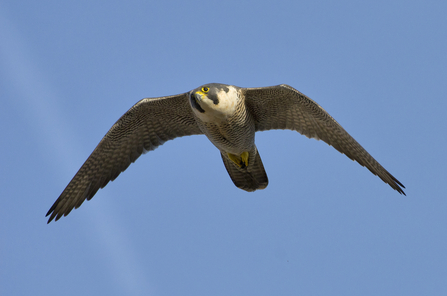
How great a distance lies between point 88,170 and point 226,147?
2988 millimetres

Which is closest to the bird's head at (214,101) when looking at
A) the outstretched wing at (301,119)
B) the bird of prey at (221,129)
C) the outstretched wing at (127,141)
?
the bird of prey at (221,129)

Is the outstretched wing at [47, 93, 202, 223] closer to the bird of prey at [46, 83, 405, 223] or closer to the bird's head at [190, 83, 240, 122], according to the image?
the bird of prey at [46, 83, 405, 223]

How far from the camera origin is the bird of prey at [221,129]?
9305 millimetres

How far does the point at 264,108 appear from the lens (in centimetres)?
1007

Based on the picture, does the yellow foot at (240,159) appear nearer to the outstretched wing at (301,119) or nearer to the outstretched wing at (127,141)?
the outstretched wing at (301,119)

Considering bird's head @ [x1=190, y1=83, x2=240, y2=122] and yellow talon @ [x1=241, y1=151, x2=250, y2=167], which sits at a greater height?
bird's head @ [x1=190, y1=83, x2=240, y2=122]

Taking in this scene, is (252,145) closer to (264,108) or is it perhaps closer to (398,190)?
(264,108)

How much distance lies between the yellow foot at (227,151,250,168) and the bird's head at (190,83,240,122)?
4.39ft

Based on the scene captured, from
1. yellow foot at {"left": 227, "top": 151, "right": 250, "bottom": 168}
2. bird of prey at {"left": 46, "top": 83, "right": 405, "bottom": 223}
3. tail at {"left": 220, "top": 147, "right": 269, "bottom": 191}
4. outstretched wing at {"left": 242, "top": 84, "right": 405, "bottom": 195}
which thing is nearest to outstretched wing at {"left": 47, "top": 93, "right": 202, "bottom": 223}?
bird of prey at {"left": 46, "top": 83, "right": 405, "bottom": 223}

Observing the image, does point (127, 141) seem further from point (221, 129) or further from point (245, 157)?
point (245, 157)

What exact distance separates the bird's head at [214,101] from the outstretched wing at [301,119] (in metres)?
0.65

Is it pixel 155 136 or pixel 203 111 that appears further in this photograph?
pixel 155 136

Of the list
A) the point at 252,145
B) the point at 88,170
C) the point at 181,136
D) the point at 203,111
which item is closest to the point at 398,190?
the point at 252,145

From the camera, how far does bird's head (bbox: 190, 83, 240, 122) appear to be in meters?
8.90
